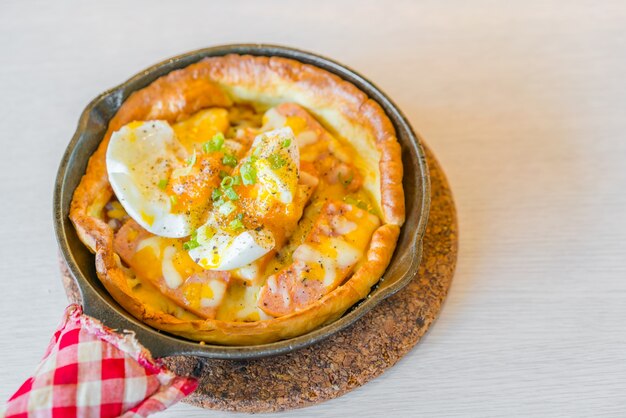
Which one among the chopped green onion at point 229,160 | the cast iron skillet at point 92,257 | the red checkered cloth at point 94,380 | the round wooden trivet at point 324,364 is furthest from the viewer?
the chopped green onion at point 229,160

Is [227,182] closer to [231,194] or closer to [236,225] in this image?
[231,194]

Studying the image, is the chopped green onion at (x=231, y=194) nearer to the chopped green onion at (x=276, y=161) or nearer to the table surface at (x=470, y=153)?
the chopped green onion at (x=276, y=161)

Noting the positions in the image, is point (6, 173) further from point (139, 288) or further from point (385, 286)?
point (385, 286)

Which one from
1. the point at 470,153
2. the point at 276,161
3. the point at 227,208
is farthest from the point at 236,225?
the point at 470,153

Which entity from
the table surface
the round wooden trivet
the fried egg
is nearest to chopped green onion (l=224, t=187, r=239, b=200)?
the fried egg

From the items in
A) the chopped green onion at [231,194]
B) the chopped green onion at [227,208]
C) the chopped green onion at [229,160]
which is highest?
the chopped green onion at [229,160]

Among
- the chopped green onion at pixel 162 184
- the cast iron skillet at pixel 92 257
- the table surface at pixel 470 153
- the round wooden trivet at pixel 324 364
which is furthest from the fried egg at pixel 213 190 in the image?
the table surface at pixel 470 153

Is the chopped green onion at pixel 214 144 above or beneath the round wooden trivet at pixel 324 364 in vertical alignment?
above
